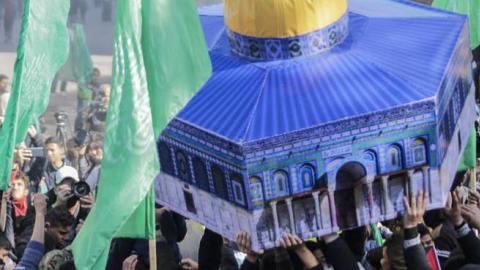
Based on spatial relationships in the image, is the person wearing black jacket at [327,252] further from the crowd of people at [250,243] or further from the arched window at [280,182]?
the arched window at [280,182]

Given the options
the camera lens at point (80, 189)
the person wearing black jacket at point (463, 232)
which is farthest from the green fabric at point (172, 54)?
the person wearing black jacket at point (463, 232)

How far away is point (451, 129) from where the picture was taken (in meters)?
8.72

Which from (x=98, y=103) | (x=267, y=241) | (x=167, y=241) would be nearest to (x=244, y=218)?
(x=267, y=241)

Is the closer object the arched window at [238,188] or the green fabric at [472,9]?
the arched window at [238,188]

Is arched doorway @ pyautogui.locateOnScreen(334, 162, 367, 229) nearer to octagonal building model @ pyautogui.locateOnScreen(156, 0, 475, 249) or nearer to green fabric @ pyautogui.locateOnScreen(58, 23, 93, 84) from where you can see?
octagonal building model @ pyautogui.locateOnScreen(156, 0, 475, 249)

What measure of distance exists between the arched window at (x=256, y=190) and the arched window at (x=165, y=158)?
2.76 ft

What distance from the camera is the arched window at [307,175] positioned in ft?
26.7

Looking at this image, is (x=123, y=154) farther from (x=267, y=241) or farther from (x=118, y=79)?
(x=267, y=241)

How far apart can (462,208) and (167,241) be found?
5.91ft

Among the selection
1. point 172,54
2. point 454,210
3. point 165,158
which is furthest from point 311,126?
point 454,210

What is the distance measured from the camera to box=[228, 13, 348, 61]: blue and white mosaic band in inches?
337

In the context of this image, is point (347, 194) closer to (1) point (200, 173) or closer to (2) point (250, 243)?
(2) point (250, 243)

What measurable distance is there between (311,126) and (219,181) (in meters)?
0.64

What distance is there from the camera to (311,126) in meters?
8.03
